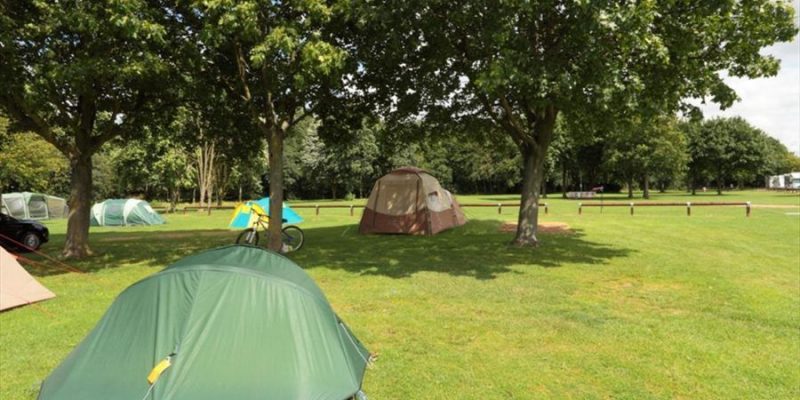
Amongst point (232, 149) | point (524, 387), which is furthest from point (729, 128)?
point (524, 387)

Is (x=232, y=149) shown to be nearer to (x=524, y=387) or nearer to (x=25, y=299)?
(x=25, y=299)

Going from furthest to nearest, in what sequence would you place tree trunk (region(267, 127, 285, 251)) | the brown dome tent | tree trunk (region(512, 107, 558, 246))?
the brown dome tent
tree trunk (region(512, 107, 558, 246))
tree trunk (region(267, 127, 285, 251))

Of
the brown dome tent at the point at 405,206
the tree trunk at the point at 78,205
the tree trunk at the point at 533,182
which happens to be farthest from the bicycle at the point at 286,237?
the tree trunk at the point at 533,182

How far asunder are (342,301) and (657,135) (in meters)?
43.4

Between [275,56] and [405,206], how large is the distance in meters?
7.51

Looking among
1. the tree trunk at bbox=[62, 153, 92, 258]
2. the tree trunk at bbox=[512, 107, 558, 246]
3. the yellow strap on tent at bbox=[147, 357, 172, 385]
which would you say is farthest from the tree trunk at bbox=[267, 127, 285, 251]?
the yellow strap on tent at bbox=[147, 357, 172, 385]

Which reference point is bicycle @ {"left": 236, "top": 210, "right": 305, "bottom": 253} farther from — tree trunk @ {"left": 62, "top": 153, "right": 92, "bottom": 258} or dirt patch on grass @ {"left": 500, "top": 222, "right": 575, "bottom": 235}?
dirt patch on grass @ {"left": 500, "top": 222, "right": 575, "bottom": 235}

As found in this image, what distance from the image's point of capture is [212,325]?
14.1ft

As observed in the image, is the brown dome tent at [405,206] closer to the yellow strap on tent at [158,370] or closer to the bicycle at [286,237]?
the bicycle at [286,237]

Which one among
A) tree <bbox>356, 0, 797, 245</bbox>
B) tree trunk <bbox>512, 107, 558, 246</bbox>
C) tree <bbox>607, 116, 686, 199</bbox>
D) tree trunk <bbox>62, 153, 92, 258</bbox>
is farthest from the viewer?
tree <bbox>607, 116, 686, 199</bbox>

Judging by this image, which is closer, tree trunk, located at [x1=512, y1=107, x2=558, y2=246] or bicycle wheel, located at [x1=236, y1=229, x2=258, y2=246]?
tree trunk, located at [x1=512, y1=107, x2=558, y2=246]

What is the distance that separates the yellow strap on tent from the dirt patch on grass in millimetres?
14759

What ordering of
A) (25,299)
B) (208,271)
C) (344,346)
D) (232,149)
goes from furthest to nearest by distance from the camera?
(232,149) < (25,299) < (344,346) < (208,271)

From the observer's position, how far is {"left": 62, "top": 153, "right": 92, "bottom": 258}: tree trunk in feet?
44.0
